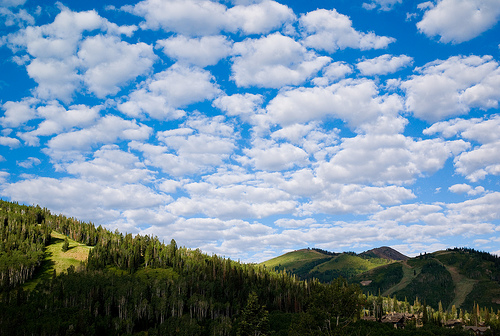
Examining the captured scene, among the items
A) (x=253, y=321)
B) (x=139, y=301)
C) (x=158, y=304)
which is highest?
(x=253, y=321)

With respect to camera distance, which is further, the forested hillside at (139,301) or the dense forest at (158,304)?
the forested hillside at (139,301)

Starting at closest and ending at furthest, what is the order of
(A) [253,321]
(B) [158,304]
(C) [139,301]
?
(A) [253,321]
(C) [139,301]
(B) [158,304]

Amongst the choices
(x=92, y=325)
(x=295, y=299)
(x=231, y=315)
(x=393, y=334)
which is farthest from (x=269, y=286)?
(x=92, y=325)

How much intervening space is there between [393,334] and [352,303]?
80.4 meters

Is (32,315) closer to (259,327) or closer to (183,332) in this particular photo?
(183,332)

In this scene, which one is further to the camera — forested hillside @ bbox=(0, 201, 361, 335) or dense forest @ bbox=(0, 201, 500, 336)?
forested hillside @ bbox=(0, 201, 361, 335)

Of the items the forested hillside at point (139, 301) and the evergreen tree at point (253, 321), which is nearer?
the evergreen tree at point (253, 321)

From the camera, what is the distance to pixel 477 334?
514 ft

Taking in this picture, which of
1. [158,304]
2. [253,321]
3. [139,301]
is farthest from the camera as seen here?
[158,304]

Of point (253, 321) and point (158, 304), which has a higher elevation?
point (253, 321)

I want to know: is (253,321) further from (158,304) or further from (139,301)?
(139,301)

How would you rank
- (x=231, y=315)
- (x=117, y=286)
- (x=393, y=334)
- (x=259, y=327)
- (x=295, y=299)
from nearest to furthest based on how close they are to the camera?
1. (x=259, y=327)
2. (x=393, y=334)
3. (x=117, y=286)
4. (x=231, y=315)
5. (x=295, y=299)

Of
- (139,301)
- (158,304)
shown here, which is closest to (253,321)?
(158,304)

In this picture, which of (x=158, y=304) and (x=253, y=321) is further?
(x=158, y=304)
